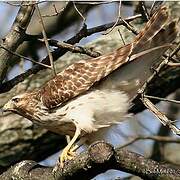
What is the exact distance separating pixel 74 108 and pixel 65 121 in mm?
104

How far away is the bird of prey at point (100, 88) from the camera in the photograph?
13.5ft

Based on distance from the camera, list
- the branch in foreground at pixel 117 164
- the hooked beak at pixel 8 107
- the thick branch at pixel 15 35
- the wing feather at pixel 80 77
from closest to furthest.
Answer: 1. the branch in foreground at pixel 117 164
2. the wing feather at pixel 80 77
3. the thick branch at pixel 15 35
4. the hooked beak at pixel 8 107

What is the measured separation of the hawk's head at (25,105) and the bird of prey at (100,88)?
0.10 m

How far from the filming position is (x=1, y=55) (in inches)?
182

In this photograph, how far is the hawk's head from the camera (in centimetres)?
465

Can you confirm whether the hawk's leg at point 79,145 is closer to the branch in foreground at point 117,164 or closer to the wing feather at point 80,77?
the wing feather at point 80,77

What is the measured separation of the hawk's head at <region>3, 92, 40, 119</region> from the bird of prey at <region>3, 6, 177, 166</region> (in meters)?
0.10

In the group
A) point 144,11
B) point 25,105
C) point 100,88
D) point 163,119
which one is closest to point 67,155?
point 100,88

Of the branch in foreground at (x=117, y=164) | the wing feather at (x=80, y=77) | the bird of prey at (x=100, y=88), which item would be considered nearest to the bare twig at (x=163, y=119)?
the branch in foreground at (x=117, y=164)

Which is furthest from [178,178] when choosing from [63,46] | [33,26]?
[33,26]

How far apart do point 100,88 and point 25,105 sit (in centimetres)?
67

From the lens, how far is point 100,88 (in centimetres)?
433

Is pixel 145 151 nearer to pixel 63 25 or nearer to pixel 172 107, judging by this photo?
pixel 172 107

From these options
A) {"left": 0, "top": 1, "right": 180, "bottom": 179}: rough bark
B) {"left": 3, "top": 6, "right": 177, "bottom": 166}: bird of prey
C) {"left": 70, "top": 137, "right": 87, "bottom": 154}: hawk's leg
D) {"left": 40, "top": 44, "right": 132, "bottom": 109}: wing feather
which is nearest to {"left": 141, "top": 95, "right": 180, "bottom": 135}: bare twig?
{"left": 3, "top": 6, "right": 177, "bottom": 166}: bird of prey
